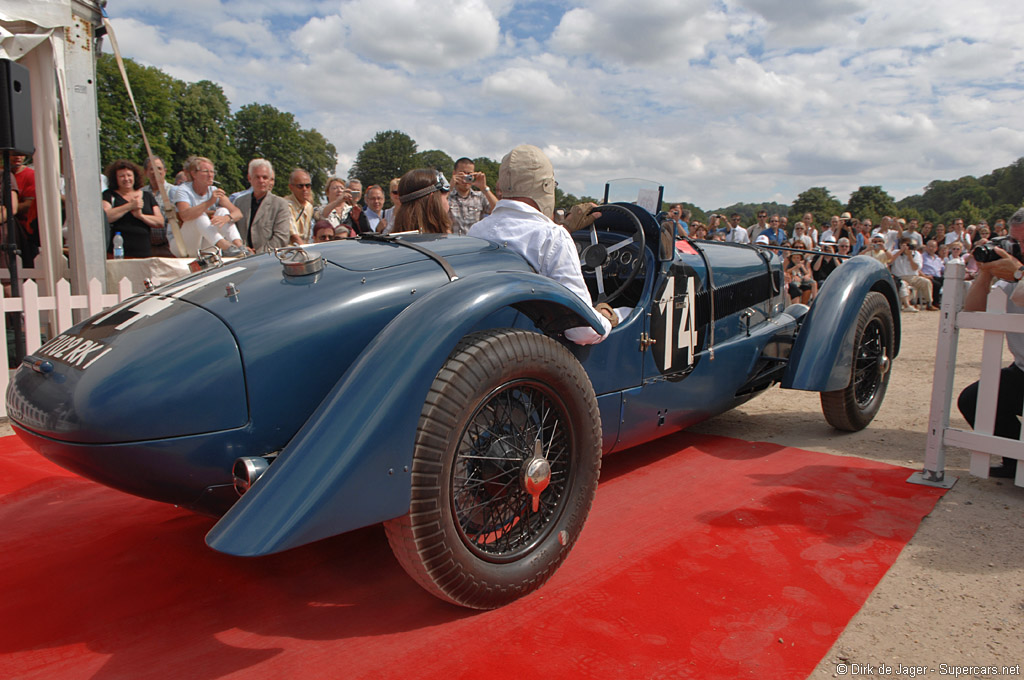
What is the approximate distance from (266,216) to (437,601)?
381 cm

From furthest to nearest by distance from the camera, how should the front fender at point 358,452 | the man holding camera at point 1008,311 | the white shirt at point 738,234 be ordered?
1. the white shirt at point 738,234
2. the man holding camera at point 1008,311
3. the front fender at point 358,452

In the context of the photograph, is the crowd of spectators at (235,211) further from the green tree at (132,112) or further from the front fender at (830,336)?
the green tree at (132,112)

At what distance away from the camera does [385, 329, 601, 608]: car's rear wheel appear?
1.91 m

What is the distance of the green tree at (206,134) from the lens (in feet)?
148

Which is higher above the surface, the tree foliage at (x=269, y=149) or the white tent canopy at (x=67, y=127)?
the tree foliage at (x=269, y=149)

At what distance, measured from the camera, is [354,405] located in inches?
72.0

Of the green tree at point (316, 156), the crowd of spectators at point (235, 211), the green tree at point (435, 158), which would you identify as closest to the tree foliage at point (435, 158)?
the green tree at point (435, 158)

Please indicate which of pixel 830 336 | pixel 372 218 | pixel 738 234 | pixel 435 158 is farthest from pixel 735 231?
pixel 435 158

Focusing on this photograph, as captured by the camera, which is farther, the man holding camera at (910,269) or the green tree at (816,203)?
the green tree at (816,203)

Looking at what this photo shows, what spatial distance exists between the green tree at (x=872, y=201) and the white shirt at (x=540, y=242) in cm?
A: 6485

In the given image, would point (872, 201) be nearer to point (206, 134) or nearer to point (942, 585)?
point (206, 134)

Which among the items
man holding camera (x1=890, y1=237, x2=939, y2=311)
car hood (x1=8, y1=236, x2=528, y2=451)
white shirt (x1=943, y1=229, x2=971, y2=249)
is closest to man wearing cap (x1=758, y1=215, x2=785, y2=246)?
man holding camera (x1=890, y1=237, x2=939, y2=311)

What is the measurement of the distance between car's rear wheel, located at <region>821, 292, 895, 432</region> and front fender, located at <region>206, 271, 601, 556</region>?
320 cm

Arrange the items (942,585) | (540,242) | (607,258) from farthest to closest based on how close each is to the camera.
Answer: (607,258) → (540,242) → (942,585)
